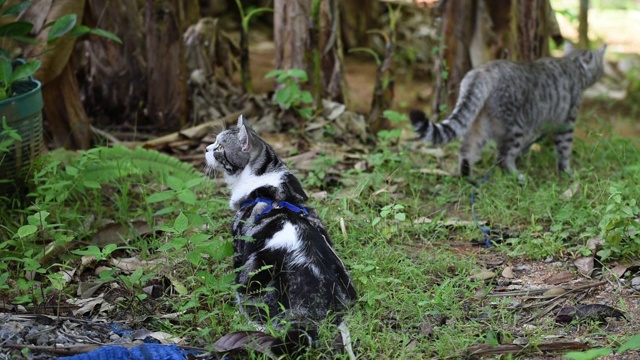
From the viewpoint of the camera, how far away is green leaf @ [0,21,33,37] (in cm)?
551

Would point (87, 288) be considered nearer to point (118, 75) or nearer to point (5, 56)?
point (5, 56)

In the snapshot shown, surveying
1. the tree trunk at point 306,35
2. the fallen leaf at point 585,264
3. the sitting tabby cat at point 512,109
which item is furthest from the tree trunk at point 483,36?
the fallen leaf at point 585,264

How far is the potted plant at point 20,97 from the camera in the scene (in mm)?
5145

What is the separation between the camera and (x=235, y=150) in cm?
463

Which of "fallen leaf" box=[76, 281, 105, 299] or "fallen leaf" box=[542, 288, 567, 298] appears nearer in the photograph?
"fallen leaf" box=[542, 288, 567, 298]

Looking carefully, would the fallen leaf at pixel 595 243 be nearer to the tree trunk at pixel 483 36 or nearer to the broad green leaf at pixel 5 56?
the tree trunk at pixel 483 36

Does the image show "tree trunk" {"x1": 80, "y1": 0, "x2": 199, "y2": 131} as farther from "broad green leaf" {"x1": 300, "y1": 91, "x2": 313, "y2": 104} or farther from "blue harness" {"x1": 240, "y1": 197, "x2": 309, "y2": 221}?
"blue harness" {"x1": 240, "y1": 197, "x2": 309, "y2": 221}

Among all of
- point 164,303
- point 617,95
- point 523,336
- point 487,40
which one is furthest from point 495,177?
point 617,95

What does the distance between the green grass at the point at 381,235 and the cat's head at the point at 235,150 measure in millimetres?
232

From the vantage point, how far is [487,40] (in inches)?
290

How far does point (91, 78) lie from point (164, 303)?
143 inches

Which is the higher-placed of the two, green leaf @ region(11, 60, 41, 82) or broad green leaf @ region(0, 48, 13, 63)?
broad green leaf @ region(0, 48, 13, 63)

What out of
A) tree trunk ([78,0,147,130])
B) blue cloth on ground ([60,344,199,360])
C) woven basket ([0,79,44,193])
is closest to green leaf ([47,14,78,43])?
woven basket ([0,79,44,193])

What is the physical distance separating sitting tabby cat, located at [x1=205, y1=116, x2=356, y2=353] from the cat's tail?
1.51 m
